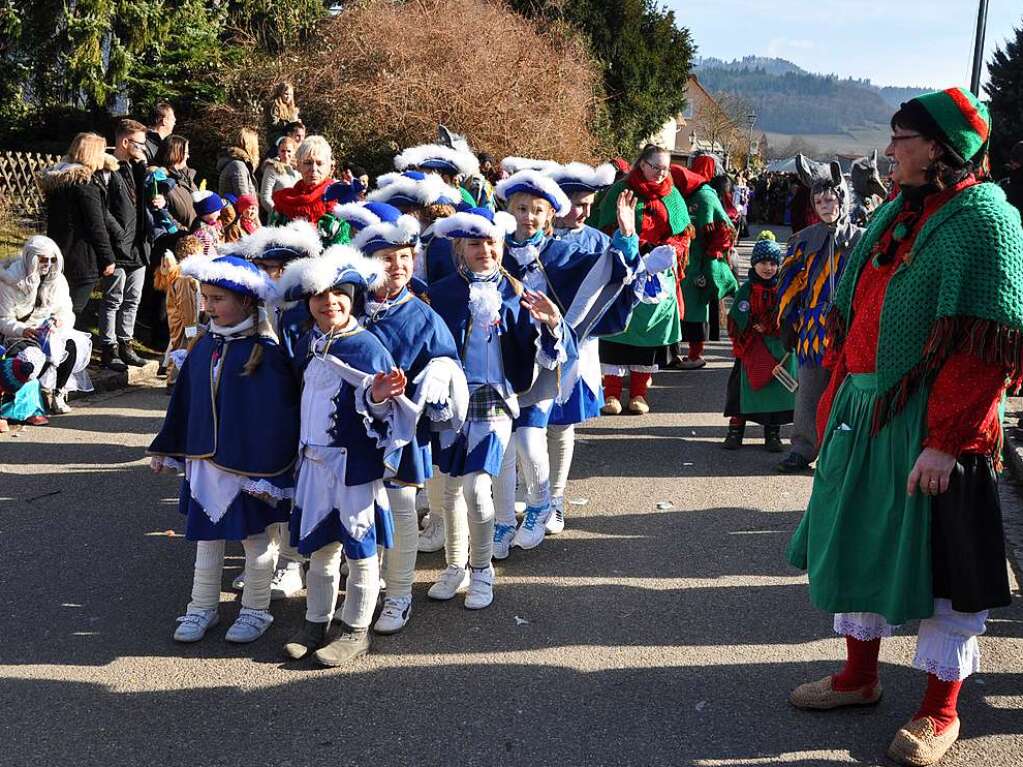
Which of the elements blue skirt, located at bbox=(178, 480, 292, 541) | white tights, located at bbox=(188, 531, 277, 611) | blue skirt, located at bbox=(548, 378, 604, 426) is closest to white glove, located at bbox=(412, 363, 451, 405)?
blue skirt, located at bbox=(178, 480, 292, 541)

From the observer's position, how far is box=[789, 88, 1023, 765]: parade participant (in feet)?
10.4

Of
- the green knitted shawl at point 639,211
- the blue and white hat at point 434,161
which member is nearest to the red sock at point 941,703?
the blue and white hat at point 434,161

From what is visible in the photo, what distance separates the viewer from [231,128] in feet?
59.6

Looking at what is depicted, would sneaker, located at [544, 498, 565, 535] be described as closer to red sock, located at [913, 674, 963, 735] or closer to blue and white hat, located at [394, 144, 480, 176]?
blue and white hat, located at [394, 144, 480, 176]

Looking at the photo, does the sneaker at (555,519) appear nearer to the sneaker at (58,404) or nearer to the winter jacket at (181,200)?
the sneaker at (58,404)

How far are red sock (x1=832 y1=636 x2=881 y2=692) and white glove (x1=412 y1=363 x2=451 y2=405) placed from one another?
1.70 meters

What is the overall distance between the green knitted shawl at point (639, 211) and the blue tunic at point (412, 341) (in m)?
4.62

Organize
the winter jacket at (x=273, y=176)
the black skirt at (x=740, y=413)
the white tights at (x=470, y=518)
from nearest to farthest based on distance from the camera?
the white tights at (x=470, y=518), the black skirt at (x=740, y=413), the winter jacket at (x=273, y=176)

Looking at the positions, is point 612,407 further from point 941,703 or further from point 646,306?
point 941,703

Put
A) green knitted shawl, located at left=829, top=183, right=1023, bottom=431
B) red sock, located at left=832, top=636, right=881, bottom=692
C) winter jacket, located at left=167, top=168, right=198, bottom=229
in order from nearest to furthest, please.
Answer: green knitted shawl, located at left=829, top=183, right=1023, bottom=431 → red sock, located at left=832, top=636, right=881, bottom=692 → winter jacket, located at left=167, top=168, right=198, bottom=229

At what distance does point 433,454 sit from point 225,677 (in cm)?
126

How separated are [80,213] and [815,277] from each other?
6010 millimetres

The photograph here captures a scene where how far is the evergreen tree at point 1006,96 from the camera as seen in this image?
27.7 metres

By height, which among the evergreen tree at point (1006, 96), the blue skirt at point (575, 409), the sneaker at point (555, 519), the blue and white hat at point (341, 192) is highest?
the evergreen tree at point (1006, 96)
